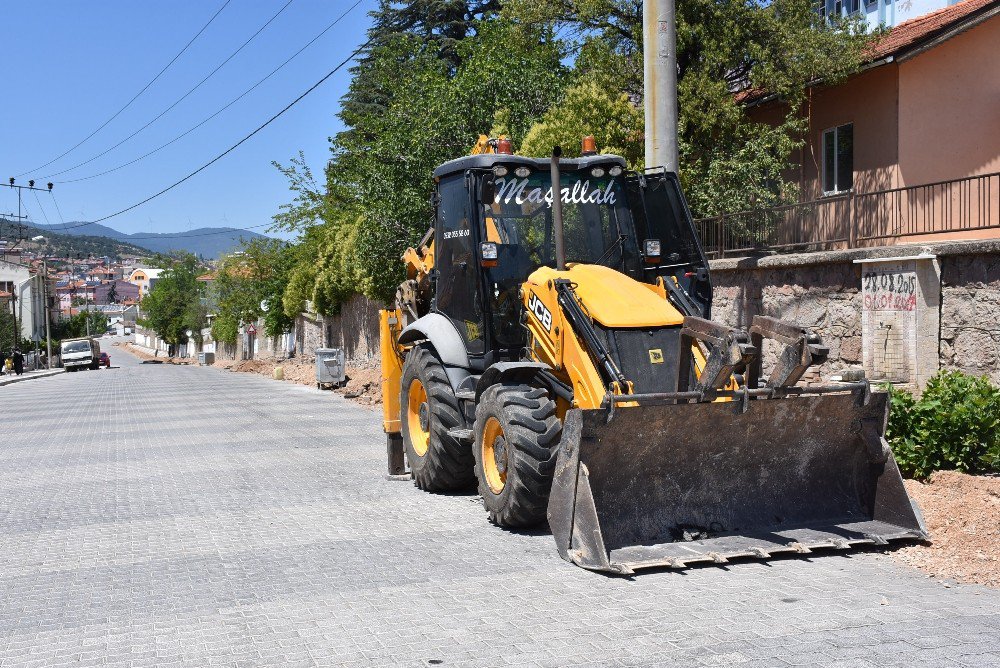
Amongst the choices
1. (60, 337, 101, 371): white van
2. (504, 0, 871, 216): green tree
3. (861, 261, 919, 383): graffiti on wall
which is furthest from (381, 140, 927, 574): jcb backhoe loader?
(60, 337, 101, 371): white van

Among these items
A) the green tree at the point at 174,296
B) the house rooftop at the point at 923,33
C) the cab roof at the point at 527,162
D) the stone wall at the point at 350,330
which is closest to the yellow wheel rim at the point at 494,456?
the cab roof at the point at 527,162

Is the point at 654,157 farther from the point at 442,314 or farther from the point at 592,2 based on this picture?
the point at 592,2

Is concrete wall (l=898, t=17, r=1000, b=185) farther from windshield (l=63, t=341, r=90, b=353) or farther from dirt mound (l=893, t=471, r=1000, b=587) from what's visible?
windshield (l=63, t=341, r=90, b=353)

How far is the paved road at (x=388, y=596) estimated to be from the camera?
5438 millimetres

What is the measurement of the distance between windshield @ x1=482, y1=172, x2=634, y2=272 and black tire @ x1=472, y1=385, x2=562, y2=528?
5.00 feet

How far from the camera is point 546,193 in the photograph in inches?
362

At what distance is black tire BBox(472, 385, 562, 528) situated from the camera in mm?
7559

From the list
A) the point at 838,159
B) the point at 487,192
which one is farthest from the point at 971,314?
the point at 838,159

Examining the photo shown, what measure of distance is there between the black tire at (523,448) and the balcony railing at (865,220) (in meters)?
7.00

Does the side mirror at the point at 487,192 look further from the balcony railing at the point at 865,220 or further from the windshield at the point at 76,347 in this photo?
the windshield at the point at 76,347

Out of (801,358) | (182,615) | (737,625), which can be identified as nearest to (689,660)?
(737,625)

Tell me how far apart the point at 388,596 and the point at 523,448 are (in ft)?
5.20

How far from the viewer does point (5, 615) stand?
6.43 meters

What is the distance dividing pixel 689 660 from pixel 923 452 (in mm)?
4492
